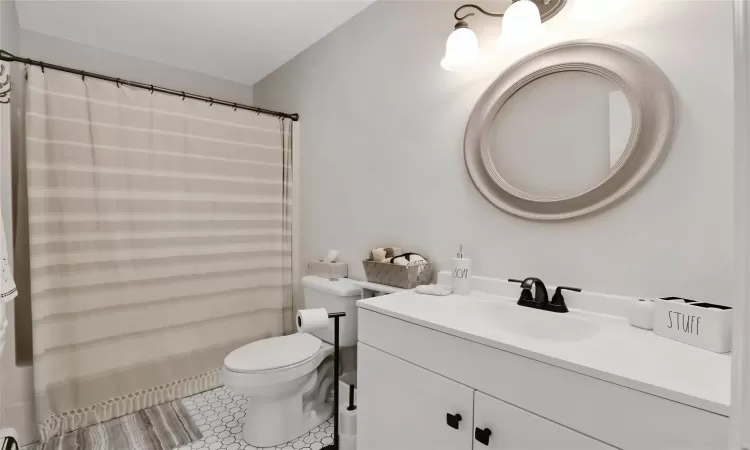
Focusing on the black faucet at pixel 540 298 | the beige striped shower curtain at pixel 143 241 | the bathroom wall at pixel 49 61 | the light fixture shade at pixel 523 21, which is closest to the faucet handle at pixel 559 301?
the black faucet at pixel 540 298

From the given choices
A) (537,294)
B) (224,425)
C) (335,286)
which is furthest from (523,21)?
(224,425)

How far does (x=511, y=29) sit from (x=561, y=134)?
0.41m

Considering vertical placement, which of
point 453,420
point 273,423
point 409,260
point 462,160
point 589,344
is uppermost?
point 462,160

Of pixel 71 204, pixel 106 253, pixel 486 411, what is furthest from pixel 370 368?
pixel 71 204

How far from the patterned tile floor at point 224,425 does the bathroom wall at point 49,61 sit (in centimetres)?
75

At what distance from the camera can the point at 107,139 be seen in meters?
1.94

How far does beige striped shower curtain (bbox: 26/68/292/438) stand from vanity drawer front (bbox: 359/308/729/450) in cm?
158

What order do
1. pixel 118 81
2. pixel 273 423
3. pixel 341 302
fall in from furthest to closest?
pixel 118 81
pixel 341 302
pixel 273 423

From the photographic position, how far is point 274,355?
1.70m

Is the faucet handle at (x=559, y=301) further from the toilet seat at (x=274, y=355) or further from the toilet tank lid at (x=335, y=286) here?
the toilet seat at (x=274, y=355)

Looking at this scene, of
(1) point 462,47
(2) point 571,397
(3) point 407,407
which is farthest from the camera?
(1) point 462,47

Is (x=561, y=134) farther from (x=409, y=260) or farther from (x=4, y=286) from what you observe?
(x=4, y=286)

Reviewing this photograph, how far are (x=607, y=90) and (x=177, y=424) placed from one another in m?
2.47

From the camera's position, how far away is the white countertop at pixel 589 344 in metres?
0.69
